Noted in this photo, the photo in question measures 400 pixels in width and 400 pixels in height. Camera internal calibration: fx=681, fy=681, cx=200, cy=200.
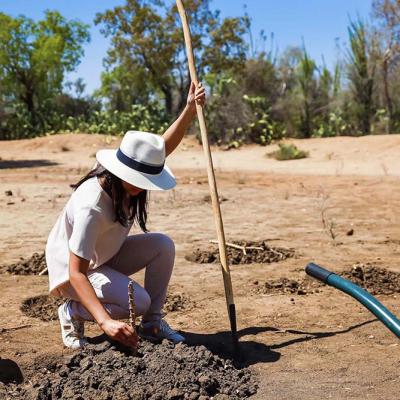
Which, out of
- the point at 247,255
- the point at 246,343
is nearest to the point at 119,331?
the point at 246,343

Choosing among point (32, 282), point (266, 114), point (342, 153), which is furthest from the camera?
point (266, 114)

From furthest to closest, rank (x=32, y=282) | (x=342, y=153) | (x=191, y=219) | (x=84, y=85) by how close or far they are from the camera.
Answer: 1. (x=84, y=85)
2. (x=342, y=153)
3. (x=191, y=219)
4. (x=32, y=282)

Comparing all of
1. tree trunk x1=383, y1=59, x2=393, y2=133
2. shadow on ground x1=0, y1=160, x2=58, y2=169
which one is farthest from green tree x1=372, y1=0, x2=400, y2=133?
shadow on ground x1=0, y1=160, x2=58, y2=169

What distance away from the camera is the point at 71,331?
3.62m

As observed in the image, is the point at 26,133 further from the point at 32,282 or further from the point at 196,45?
the point at 32,282

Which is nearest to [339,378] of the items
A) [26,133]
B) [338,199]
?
[338,199]

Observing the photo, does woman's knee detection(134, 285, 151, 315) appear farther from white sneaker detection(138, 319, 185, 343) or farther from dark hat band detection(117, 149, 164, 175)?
dark hat band detection(117, 149, 164, 175)

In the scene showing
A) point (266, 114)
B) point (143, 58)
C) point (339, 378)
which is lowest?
point (339, 378)

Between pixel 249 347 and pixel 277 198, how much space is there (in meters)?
5.74

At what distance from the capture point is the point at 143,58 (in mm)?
27719

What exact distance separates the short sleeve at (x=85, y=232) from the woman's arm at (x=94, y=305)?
0.04 meters

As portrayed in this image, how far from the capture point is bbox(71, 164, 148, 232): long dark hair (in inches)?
129

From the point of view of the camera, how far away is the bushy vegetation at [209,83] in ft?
72.2

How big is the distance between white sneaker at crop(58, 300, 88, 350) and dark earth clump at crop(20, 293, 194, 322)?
0.66 meters
